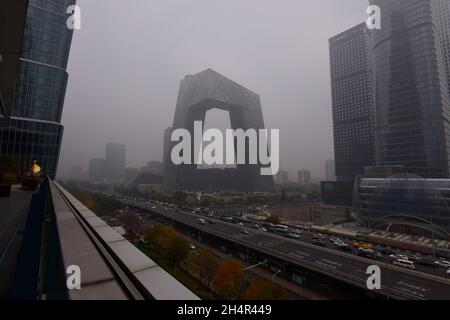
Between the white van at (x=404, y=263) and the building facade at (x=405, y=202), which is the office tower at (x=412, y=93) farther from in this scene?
the white van at (x=404, y=263)

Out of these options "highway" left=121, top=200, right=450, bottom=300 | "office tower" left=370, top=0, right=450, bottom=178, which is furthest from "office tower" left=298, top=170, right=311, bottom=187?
"highway" left=121, top=200, right=450, bottom=300

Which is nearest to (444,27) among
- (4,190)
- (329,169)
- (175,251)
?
(329,169)

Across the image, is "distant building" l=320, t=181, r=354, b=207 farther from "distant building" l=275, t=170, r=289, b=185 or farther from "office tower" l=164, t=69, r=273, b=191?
"distant building" l=275, t=170, r=289, b=185

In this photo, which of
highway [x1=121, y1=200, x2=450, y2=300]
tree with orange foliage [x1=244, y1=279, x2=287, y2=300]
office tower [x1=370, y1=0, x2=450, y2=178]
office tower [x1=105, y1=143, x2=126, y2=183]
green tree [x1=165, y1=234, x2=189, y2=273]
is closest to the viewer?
tree with orange foliage [x1=244, y1=279, x2=287, y2=300]
